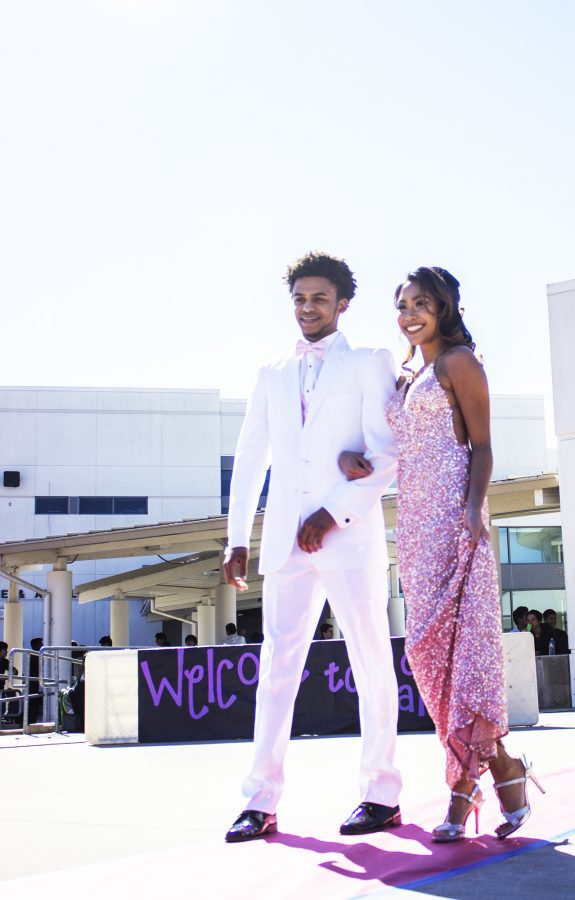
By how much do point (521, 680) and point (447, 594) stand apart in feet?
24.4

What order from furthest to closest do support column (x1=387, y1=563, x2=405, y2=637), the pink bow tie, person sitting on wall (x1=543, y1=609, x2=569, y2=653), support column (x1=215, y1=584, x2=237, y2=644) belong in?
support column (x1=387, y1=563, x2=405, y2=637)
support column (x1=215, y1=584, x2=237, y2=644)
person sitting on wall (x1=543, y1=609, x2=569, y2=653)
the pink bow tie

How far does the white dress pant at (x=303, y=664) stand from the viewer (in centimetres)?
405

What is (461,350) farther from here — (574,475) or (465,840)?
(574,475)

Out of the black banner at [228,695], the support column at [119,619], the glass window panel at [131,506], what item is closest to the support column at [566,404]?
the black banner at [228,695]

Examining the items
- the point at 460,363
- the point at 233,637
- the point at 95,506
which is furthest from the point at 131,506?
the point at 460,363

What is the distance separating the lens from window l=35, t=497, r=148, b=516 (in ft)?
128

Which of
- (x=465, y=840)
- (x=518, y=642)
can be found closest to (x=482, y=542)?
(x=465, y=840)

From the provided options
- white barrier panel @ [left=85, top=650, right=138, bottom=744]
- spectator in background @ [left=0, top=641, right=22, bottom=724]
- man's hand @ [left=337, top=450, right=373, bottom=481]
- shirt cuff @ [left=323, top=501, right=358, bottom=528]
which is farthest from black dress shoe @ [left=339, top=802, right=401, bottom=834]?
spectator in background @ [left=0, top=641, right=22, bottom=724]

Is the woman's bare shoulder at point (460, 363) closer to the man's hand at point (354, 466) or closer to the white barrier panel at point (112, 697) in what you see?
the man's hand at point (354, 466)

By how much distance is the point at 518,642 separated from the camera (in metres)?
11.0

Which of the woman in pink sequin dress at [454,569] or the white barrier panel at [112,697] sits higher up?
the woman in pink sequin dress at [454,569]

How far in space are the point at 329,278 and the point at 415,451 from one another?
0.83 metres

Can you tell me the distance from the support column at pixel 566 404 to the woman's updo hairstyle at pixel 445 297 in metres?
11.5

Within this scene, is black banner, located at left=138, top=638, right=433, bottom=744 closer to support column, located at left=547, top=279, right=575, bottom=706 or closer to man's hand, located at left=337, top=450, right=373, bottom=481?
support column, located at left=547, top=279, right=575, bottom=706
